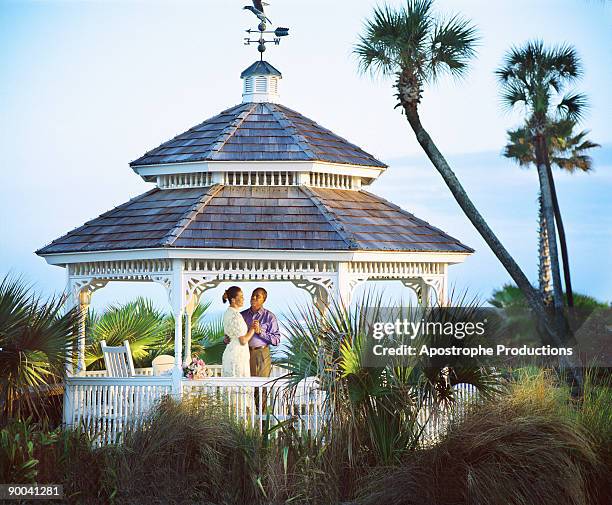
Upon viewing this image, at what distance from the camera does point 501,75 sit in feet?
91.2

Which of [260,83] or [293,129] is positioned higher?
[260,83]

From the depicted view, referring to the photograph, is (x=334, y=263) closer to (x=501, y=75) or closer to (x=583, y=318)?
(x=501, y=75)

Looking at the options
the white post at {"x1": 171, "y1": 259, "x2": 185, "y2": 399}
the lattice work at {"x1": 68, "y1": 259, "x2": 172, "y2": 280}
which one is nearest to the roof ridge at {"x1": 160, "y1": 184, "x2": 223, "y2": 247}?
the white post at {"x1": 171, "y1": 259, "x2": 185, "y2": 399}

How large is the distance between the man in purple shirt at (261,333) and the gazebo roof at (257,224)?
40.5 inches

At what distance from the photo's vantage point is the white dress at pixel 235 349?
1594cm

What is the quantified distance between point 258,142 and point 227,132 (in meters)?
0.59

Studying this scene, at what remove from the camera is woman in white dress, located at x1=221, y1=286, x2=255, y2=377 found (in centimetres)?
1594

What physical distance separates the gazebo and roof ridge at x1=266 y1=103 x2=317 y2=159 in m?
0.03

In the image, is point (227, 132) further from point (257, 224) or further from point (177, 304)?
point (177, 304)

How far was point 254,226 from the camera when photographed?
16.2 metres

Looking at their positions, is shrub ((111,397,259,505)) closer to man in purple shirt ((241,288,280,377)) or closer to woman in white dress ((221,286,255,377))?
woman in white dress ((221,286,255,377))

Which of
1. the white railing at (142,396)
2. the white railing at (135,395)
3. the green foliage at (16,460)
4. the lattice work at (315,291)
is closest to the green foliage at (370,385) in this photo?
the white railing at (142,396)

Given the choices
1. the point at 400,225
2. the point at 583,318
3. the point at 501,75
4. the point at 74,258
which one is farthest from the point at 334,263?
the point at 583,318

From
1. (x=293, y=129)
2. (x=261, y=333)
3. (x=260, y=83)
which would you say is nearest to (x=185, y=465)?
(x=261, y=333)
